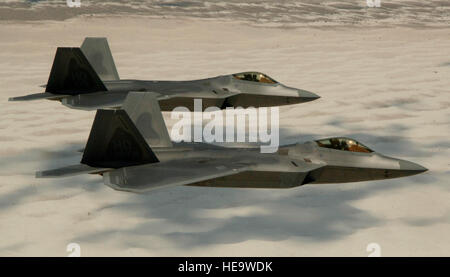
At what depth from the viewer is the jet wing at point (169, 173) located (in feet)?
39.6

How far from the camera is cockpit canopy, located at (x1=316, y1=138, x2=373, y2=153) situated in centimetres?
1390

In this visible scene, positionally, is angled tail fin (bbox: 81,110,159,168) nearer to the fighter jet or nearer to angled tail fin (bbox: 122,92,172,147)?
the fighter jet

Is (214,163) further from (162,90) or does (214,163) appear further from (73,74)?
(73,74)

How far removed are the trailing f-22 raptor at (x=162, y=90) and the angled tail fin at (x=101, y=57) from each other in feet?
4.60

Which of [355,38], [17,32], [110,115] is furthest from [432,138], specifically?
[17,32]

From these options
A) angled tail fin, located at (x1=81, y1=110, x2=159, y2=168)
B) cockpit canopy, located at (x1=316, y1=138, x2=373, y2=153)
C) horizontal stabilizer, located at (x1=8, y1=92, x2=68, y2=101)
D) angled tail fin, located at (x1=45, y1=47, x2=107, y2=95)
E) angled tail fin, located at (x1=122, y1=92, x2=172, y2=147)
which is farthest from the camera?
angled tail fin, located at (x1=45, y1=47, x2=107, y2=95)

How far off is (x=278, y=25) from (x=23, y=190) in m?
45.4

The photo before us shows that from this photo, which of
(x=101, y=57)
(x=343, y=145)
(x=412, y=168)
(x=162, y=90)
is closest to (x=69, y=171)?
(x=343, y=145)

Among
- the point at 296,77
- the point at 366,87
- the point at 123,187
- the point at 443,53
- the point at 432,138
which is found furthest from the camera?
the point at 443,53

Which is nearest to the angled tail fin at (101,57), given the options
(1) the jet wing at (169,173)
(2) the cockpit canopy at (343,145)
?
(1) the jet wing at (169,173)

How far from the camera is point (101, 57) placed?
80.9 ft

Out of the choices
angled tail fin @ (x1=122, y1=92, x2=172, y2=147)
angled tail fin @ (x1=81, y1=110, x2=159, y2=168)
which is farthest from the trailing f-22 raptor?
angled tail fin @ (x1=81, y1=110, x2=159, y2=168)

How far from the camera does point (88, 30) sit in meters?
50.2

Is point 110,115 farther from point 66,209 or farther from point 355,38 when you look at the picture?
point 355,38
